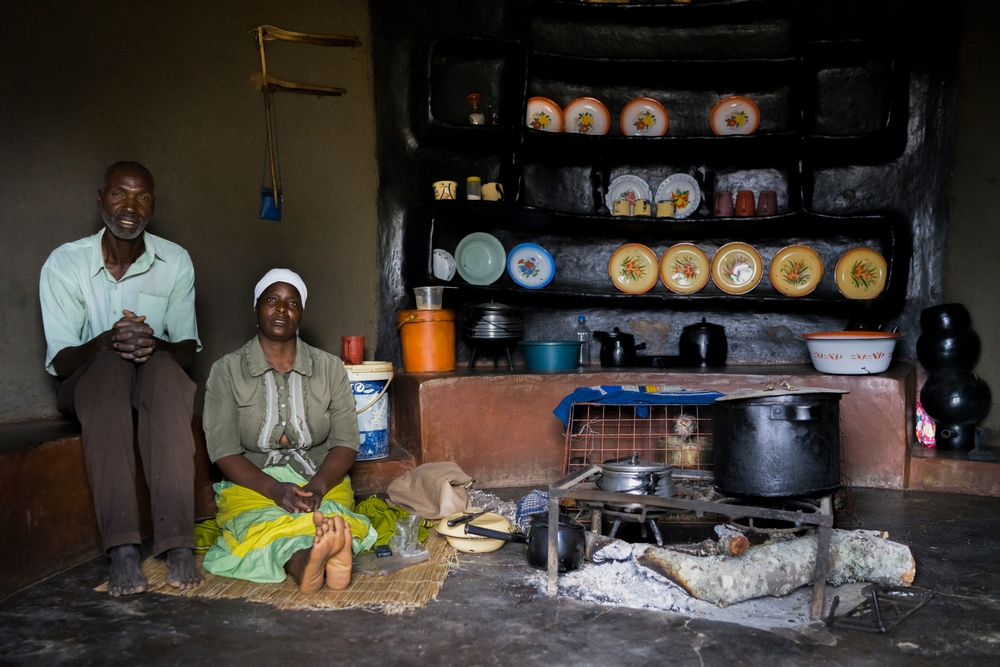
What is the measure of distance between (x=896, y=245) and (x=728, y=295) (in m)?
1.20

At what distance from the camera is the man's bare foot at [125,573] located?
2604 millimetres

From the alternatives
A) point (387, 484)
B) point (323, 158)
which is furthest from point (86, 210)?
point (387, 484)

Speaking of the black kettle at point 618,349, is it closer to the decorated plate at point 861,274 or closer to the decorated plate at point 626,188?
the decorated plate at point 626,188

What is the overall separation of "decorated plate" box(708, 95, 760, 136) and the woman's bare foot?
435 cm

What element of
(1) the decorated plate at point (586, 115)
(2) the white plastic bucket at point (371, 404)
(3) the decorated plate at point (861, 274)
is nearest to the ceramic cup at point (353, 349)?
(2) the white plastic bucket at point (371, 404)

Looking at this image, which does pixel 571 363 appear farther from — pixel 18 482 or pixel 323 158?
pixel 18 482

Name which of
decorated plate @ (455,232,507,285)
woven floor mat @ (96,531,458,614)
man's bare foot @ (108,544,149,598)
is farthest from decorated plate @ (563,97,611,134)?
man's bare foot @ (108,544,149,598)

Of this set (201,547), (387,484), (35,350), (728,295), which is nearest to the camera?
(201,547)

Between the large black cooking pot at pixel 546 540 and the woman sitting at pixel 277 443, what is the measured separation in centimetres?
59

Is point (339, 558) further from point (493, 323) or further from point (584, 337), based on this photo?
point (584, 337)

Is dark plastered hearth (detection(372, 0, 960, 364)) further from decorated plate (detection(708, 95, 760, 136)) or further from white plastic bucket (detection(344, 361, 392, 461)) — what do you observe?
white plastic bucket (detection(344, 361, 392, 461))

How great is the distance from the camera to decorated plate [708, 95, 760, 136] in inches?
217

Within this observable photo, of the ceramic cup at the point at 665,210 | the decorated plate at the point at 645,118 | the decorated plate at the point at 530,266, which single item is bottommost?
the decorated plate at the point at 530,266

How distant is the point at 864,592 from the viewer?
8.52 ft
